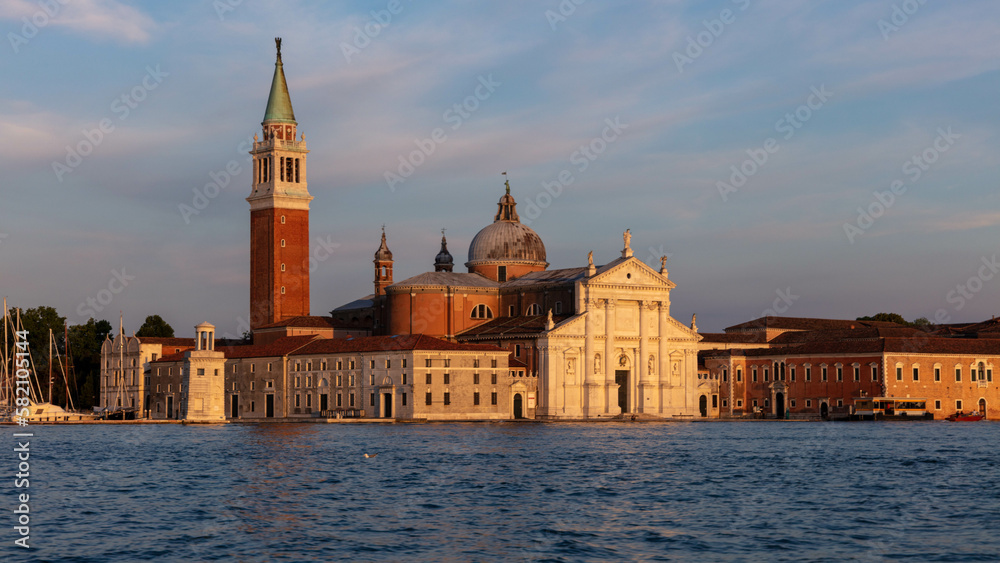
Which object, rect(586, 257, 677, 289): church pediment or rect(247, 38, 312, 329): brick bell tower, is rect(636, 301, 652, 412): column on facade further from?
rect(247, 38, 312, 329): brick bell tower

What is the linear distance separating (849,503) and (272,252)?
63.9m

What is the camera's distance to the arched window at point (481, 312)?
90562 mm

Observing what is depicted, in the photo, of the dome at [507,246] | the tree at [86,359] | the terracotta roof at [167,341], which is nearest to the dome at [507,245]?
the dome at [507,246]

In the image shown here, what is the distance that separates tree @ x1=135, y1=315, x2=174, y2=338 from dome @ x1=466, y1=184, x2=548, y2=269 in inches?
1241

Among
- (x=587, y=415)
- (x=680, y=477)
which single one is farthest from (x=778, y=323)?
A: (x=680, y=477)

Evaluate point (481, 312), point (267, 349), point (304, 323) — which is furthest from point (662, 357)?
point (267, 349)

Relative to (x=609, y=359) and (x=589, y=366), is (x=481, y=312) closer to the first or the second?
(x=589, y=366)

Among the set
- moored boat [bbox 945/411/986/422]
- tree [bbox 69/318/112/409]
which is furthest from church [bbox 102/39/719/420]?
moored boat [bbox 945/411/986/422]

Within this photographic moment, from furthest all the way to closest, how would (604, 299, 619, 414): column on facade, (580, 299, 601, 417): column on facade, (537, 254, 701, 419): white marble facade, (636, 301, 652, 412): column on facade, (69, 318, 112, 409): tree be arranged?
(69, 318, 112, 409): tree < (636, 301, 652, 412): column on facade < (604, 299, 619, 414): column on facade < (580, 299, 601, 417): column on facade < (537, 254, 701, 419): white marble facade

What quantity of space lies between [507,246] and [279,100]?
62.5 feet

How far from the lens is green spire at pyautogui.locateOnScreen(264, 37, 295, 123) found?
93.3 metres

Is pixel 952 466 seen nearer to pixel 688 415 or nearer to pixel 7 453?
pixel 7 453

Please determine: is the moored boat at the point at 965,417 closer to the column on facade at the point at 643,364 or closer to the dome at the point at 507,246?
the column on facade at the point at 643,364

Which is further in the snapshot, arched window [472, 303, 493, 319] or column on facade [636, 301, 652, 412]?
arched window [472, 303, 493, 319]
